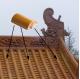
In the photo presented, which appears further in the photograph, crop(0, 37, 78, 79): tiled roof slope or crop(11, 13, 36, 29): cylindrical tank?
crop(0, 37, 78, 79): tiled roof slope

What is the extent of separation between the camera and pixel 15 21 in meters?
1.04

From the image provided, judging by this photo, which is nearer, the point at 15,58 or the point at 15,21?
the point at 15,21

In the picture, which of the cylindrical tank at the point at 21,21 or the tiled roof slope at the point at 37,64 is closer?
the cylindrical tank at the point at 21,21

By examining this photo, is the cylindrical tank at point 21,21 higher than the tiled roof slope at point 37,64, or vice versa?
the cylindrical tank at point 21,21

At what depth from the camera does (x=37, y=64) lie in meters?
2.08

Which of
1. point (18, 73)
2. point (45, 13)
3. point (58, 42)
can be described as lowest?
point (18, 73)

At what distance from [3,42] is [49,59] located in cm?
39

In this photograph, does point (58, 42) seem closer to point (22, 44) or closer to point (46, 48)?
point (46, 48)

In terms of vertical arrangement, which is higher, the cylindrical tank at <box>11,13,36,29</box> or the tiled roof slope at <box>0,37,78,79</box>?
the cylindrical tank at <box>11,13,36,29</box>

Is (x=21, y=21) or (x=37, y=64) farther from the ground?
(x=21, y=21)

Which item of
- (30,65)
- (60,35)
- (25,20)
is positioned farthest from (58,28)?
(25,20)

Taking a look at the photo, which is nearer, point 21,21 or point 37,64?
point 21,21

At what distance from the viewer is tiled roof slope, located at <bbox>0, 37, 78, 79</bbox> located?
197cm

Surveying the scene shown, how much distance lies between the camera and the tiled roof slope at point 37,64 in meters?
1.97
